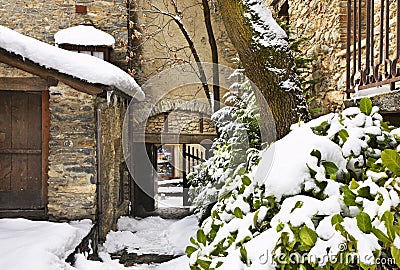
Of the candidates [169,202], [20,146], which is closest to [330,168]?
[20,146]

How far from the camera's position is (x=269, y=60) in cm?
368

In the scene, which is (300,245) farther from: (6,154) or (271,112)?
(6,154)

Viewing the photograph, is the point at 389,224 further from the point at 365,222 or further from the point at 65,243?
the point at 65,243

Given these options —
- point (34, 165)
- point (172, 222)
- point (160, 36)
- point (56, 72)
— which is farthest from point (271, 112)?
point (160, 36)

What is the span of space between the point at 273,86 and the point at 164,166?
16.2m

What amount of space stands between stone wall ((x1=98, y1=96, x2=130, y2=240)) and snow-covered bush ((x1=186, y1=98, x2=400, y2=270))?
5177 millimetres

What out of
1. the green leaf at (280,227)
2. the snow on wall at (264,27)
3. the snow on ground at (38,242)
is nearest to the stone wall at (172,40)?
the snow on ground at (38,242)

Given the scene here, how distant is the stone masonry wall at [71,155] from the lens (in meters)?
6.45

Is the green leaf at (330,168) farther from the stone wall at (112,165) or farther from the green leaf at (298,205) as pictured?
the stone wall at (112,165)

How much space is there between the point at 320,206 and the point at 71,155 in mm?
5479

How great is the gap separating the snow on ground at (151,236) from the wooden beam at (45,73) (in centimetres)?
249

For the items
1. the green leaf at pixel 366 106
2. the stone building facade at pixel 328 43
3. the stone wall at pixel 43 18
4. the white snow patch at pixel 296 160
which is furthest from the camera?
the stone wall at pixel 43 18

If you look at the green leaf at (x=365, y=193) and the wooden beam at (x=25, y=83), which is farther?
the wooden beam at (x=25, y=83)

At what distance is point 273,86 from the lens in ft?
12.0
